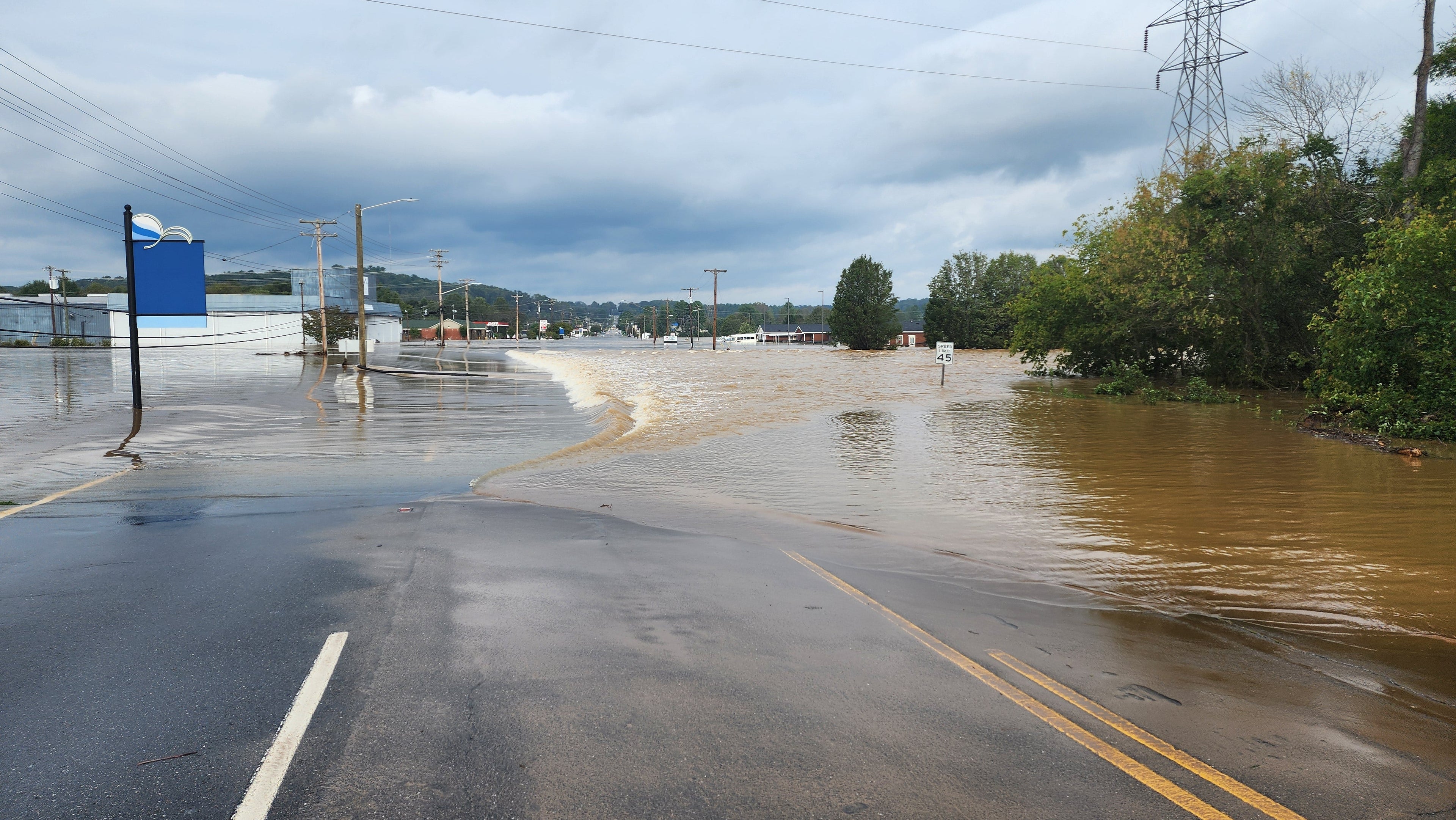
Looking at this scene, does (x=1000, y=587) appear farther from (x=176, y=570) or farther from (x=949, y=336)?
(x=949, y=336)

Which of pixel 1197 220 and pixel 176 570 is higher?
pixel 1197 220

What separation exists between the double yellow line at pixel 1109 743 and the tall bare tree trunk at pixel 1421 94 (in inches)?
1142

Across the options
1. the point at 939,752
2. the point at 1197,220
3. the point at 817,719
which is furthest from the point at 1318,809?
the point at 1197,220

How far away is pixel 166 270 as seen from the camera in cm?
1873

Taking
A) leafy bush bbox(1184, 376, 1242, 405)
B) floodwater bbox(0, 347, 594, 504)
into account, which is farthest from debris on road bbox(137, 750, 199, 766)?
leafy bush bbox(1184, 376, 1242, 405)

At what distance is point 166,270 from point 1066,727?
851 inches

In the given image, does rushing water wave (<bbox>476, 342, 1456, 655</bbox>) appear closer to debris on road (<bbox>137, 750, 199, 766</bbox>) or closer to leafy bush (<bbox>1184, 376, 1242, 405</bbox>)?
leafy bush (<bbox>1184, 376, 1242, 405</bbox>)

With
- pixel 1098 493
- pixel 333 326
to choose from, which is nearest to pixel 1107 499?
pixel 1098 493

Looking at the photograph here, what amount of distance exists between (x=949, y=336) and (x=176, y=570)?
4685 inches

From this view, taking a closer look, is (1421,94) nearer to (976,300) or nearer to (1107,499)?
(1107,499)

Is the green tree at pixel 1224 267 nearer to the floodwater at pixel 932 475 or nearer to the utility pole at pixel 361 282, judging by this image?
the floodwater at pixel 932 475

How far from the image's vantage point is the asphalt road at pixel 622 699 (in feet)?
10.7

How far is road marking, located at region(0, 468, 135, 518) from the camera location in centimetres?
866

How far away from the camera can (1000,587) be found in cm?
696
